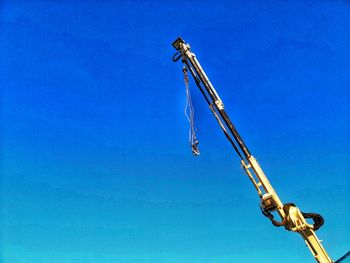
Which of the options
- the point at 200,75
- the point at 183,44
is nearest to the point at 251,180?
the point at 200,75

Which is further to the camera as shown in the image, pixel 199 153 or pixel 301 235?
pixel 199 153

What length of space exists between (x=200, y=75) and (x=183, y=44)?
189 cm

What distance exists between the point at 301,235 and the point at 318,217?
1073 millimetres

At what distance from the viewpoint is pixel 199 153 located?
52.3 ft

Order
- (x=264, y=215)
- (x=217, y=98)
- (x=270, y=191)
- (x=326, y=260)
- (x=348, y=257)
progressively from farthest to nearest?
(x=217, y=98), (x=270, y=191), (x=264, y=215), (x=326, y=260), (x=348, y=257)

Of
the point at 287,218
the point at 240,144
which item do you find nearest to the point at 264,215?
the point at 287,218

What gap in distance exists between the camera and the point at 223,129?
16.7 m

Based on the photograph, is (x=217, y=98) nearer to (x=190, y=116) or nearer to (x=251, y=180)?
(x=190, y=116)

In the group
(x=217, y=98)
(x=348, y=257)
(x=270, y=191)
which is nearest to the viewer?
(x=348, y=257)

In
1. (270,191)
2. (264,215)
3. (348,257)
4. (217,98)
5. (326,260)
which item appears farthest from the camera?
(217,98)

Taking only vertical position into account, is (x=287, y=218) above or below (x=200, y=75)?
below

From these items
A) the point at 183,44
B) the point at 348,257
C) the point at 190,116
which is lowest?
the point at 348,257

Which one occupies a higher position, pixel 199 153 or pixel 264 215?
pixel 199 153

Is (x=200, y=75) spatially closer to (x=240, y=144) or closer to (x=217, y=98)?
(x=217, y=98)
